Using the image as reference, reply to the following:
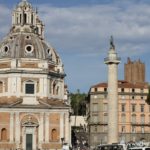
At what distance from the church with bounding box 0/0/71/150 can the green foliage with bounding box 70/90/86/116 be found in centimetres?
5743

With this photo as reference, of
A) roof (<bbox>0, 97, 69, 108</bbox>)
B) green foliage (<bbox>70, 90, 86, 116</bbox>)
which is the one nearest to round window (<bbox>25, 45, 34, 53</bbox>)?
roof (<bbox>0, 97, 69, 108</bbox>)

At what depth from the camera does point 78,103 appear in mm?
153875

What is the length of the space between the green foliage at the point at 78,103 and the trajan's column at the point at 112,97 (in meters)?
80.5

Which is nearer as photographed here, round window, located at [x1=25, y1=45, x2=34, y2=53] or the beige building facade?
round window, located at [x1=25, y1=45, x2=34, y2=53]

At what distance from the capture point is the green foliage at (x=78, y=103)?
506 ft

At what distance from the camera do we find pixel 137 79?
408ft

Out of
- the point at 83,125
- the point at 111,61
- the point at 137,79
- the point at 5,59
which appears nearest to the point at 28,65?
the point at 5,59

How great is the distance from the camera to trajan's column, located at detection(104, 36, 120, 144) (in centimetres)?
7100

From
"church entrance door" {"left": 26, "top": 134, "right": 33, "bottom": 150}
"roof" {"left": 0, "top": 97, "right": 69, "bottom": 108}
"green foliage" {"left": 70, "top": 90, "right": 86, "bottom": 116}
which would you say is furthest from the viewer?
"green foliage" {"left": 70, "top": 90, "right": 86, "bottom": 116}

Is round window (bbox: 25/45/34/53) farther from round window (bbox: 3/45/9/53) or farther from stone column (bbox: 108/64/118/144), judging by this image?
stone column (bbox: 108/64/118/144)

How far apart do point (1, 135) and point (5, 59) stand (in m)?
12.1

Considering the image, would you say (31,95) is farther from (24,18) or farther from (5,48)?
(24,18)

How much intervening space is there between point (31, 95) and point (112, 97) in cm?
2310

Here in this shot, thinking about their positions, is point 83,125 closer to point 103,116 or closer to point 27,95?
point 103,116
